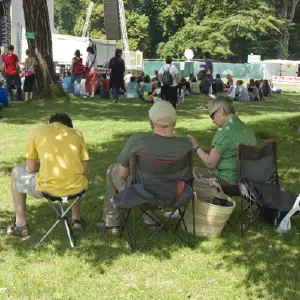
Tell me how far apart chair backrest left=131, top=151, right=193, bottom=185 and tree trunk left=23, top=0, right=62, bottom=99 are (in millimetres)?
12107

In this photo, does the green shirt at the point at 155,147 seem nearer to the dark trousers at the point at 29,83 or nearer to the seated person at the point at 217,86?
the dark trousers at the point at 29,83

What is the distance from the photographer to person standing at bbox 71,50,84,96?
57.0 ft

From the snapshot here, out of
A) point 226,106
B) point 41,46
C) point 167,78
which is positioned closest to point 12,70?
point 41,46

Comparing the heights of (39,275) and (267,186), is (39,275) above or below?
below

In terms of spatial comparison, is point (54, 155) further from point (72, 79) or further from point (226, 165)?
point (72, 79)

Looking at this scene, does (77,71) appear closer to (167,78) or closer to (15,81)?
(15,81)

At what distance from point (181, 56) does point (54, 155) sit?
179ft

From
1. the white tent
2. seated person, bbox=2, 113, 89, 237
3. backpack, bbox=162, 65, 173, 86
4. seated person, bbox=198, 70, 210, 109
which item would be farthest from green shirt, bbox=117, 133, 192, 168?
the white tent

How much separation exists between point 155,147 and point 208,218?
0.83m

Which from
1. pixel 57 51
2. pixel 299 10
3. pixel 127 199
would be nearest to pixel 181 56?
pixel 299 10

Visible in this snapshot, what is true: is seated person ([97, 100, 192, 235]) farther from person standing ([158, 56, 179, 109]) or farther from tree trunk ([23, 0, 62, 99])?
tree trunk ([23, 0, 62, 99])

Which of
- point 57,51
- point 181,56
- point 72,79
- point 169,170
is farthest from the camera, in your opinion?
point 181,56

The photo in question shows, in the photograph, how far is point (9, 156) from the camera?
786 cm

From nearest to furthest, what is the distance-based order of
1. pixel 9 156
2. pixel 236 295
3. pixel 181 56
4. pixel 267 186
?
1. pixel 236 295
2. pixel 267 186
3. pixel 9 156
4. pixel 181 56
